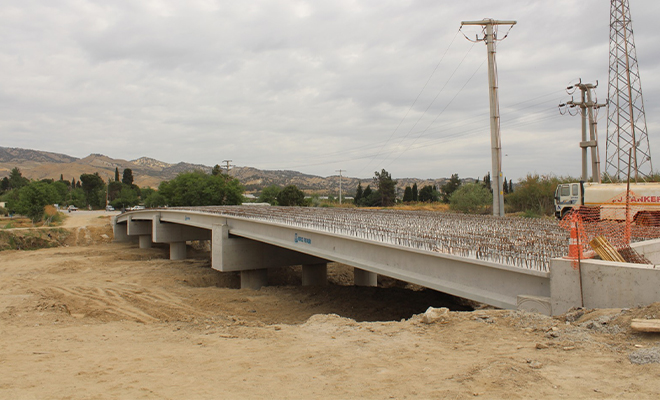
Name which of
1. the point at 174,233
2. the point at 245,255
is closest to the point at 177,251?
the point at 174,233

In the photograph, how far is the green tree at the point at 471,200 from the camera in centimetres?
4544

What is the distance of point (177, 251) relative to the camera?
39.0m

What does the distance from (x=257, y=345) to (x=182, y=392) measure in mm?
2710

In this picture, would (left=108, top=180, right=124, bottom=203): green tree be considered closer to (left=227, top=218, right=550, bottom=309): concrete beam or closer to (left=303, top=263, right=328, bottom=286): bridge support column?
(left=303, top=263, right=328, bottom=286): bridge support column

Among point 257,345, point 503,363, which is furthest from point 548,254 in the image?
point 257,345

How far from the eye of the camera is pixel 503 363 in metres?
5.84

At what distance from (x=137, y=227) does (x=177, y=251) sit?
13281 millimetres

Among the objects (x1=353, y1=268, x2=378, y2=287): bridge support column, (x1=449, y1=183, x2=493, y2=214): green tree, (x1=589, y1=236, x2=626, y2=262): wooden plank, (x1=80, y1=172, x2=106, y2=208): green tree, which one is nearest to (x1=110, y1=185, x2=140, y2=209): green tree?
(x1=80, y1=172, x2=106, y2=208): green tree

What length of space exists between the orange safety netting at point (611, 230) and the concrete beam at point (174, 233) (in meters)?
31.1

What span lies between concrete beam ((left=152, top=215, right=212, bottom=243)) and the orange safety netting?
31.1 meters

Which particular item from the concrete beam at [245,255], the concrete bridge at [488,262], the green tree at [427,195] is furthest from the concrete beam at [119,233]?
the green tree at [427,195]

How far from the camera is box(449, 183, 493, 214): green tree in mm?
45438

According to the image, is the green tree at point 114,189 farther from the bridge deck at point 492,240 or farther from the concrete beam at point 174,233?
the bridge deck at point 492,240

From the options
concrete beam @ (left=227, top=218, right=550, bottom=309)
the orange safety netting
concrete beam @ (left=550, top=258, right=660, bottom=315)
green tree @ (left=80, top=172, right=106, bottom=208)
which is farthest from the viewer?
green tree @ (left=80, top=172, right=106, bottom=208)
